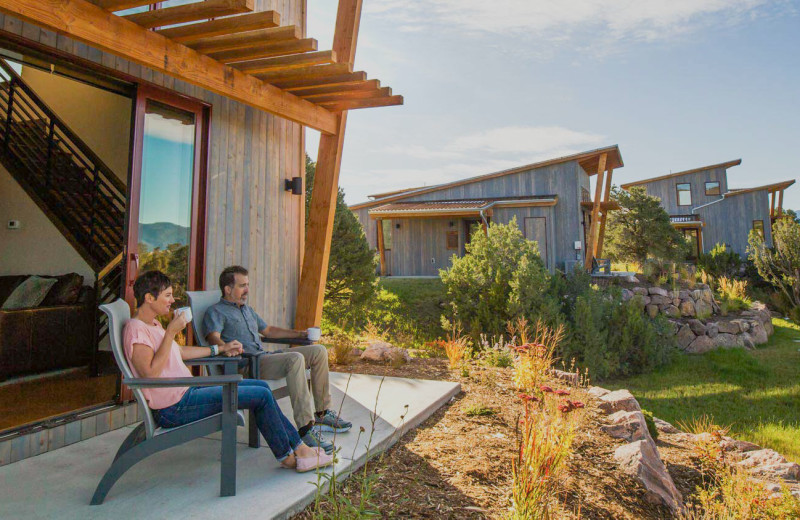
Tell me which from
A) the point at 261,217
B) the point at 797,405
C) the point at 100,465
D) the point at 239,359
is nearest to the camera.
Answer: the point at 100,465

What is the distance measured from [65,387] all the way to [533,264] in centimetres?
941

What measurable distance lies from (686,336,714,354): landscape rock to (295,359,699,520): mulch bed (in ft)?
39.2

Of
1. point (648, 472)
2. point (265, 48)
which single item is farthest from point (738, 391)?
point (265, 48)

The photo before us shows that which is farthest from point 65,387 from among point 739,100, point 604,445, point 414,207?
point 739,100

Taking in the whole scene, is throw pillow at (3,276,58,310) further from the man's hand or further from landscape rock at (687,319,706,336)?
landscape rock at (687,319,706,336)

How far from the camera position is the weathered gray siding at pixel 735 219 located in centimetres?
2662

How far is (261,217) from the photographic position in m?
5.17

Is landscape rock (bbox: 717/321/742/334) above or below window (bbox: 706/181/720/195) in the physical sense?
below

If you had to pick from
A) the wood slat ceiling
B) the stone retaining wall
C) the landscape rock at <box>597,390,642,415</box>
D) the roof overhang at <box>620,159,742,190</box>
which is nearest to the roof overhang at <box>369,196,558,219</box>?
the stone retaining wall

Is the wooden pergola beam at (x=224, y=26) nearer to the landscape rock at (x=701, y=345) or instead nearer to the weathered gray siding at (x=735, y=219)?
the landscape rock at (x=701, y=345)

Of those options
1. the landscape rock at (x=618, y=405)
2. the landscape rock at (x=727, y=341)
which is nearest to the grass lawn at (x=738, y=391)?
the landscape rock at (x=727, y=341)

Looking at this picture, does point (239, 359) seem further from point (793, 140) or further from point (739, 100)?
point (793, 140)

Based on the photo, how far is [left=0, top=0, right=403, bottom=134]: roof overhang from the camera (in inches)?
113

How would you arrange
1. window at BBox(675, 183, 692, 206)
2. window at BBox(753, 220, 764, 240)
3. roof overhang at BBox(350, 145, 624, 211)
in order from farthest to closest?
window at BBox(675, 183, 692, 206), window at BBox(753, 220, 764, 240), roof overhang at BBox(350, 145, 624, 211)
